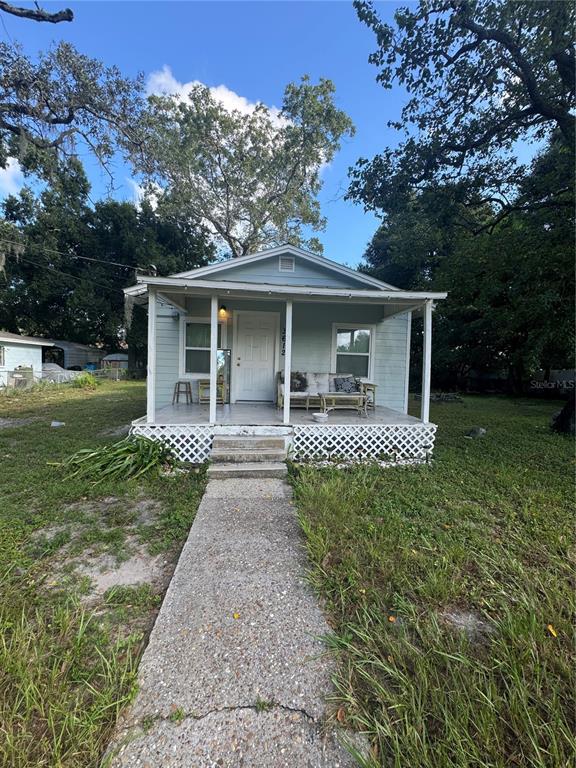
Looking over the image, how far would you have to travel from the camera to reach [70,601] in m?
2.33

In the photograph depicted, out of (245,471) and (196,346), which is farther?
(196,346)

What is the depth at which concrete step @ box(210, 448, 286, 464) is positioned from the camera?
5.11 m

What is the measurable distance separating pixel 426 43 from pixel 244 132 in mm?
15514

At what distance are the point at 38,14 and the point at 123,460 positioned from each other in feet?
27.0

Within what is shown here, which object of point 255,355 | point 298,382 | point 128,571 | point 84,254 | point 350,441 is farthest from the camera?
point 84,254

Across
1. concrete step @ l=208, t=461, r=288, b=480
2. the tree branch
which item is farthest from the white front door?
the tree branch

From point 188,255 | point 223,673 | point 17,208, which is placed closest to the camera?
point 223,673

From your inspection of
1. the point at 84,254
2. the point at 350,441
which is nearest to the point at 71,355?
the point at 84,254

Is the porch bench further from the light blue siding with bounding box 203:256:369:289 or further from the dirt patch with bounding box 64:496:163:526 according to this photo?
the dirt patch with bounding box 64:496:163:526

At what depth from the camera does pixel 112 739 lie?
1.51 m

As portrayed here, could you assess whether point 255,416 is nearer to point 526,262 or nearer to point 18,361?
point 526,262

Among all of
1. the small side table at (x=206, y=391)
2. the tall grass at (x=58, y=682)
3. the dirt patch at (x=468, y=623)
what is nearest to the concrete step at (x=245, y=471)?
the tall grass at (x=58, y=682)

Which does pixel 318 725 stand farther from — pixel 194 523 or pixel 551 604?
pixel 194 523

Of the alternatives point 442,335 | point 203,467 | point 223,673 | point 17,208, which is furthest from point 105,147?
point 17,208
